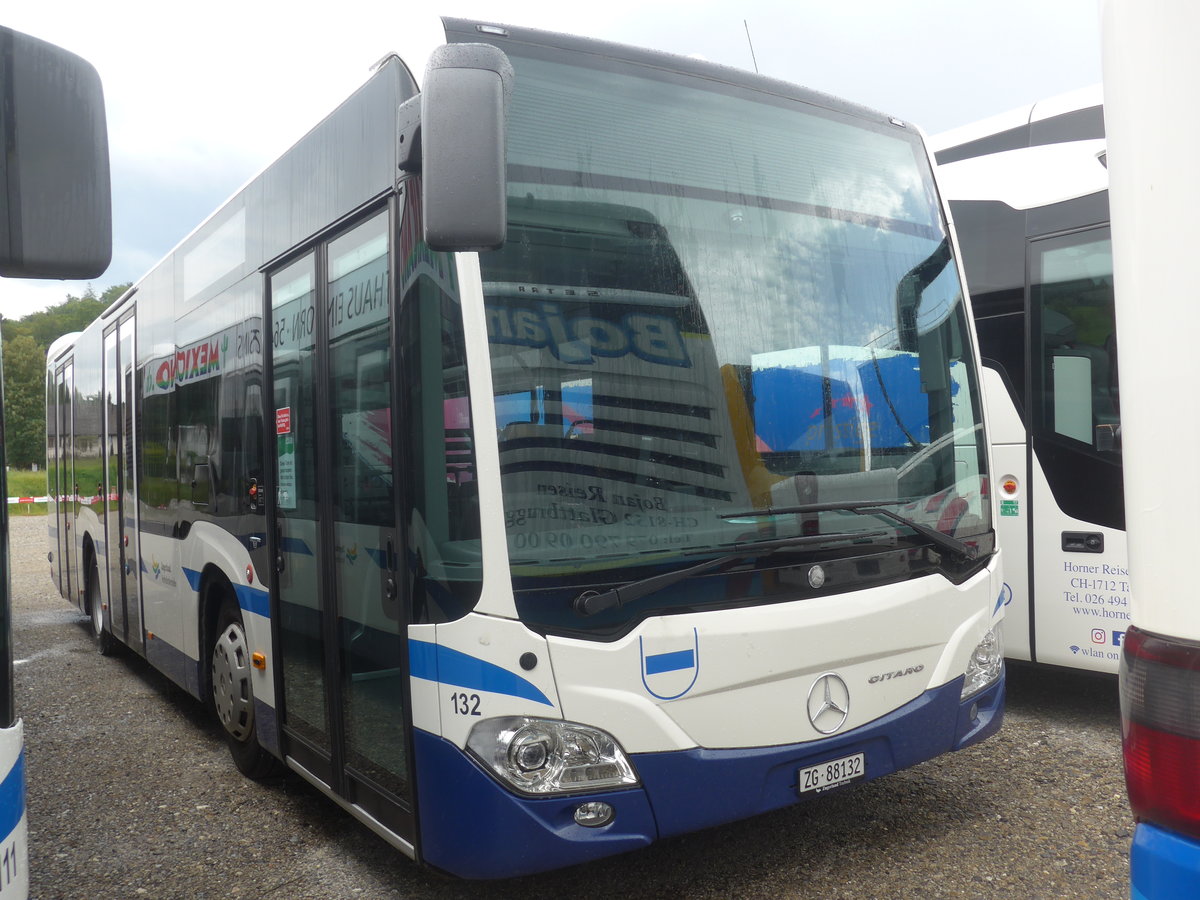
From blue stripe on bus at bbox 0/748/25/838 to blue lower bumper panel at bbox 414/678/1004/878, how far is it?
46.3 inches

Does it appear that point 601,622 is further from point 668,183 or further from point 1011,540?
point 1011,540

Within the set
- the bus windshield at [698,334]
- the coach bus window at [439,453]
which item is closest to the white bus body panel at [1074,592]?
the bus windshield at [698,334]

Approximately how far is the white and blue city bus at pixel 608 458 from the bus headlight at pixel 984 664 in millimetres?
15

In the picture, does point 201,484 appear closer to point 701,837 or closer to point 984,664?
point 701,837

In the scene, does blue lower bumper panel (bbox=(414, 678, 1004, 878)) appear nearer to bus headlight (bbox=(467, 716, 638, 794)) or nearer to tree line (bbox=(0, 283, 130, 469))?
bus headlight (bbox=(467, 716, 638, 794))

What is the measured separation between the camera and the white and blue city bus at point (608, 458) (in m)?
3.06

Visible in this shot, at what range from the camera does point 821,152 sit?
3.88m

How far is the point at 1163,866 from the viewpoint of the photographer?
1667 millimetres

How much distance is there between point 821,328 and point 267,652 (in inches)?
105

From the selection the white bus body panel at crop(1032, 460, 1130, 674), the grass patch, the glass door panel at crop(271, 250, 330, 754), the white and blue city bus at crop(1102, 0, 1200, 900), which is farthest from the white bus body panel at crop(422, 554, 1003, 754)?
the grass patch

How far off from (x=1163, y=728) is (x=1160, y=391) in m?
0.55

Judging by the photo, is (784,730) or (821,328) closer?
(784,730)

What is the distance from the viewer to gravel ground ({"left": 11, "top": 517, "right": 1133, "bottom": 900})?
3.76 meters

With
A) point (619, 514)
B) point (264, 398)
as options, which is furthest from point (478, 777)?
point (264, 398)
